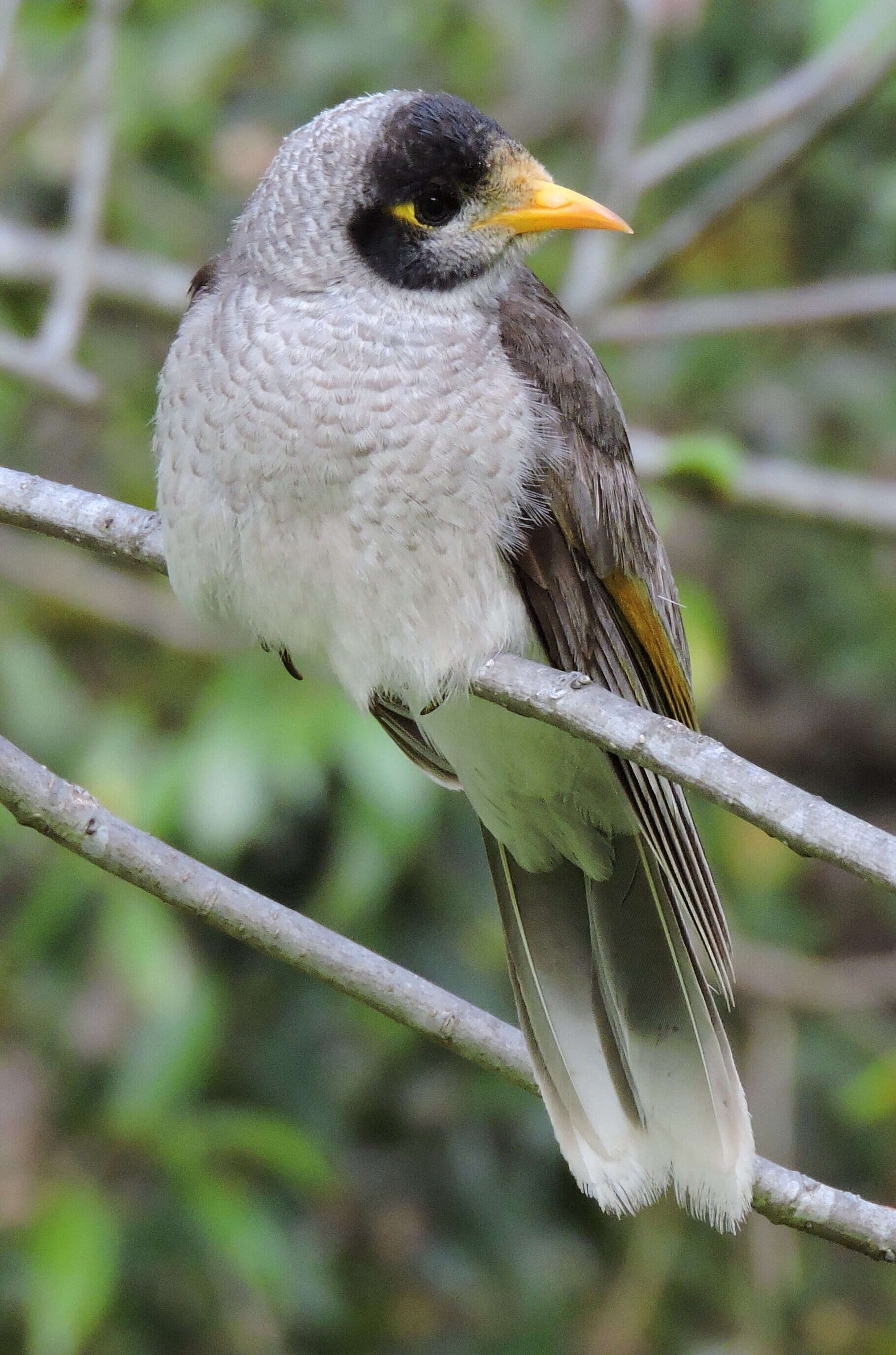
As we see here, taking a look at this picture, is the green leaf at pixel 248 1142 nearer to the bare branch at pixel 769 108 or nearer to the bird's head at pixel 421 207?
the bird's head at pixel 421 207

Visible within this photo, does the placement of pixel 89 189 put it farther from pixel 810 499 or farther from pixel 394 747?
pixel 810 499

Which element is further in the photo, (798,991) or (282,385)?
(798,991)

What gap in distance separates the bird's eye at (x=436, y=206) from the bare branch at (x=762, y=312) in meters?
1.99

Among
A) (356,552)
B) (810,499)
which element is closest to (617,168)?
(810,499)

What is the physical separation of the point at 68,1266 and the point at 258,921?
7.04 ft

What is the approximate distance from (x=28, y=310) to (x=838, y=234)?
2.95 metres

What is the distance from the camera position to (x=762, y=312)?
5.06 meters

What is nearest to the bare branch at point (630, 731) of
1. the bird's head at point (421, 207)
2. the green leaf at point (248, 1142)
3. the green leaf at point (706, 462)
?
the bird's head at point (421, 207)

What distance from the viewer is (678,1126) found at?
311 cm

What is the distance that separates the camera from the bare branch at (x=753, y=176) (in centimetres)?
486

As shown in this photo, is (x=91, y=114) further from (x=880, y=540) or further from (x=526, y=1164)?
(x=526, y=1164)

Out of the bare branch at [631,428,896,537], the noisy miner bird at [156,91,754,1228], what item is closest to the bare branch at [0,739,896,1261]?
the noisy miner bird at [156,91,754,1228]

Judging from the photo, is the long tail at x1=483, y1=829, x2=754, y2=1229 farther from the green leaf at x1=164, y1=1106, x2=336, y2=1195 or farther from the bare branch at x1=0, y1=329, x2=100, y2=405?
the bare branch at x1=0, y1=329, x2=100, y2=405

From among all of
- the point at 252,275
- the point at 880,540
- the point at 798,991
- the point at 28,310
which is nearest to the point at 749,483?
the point at 880,540
